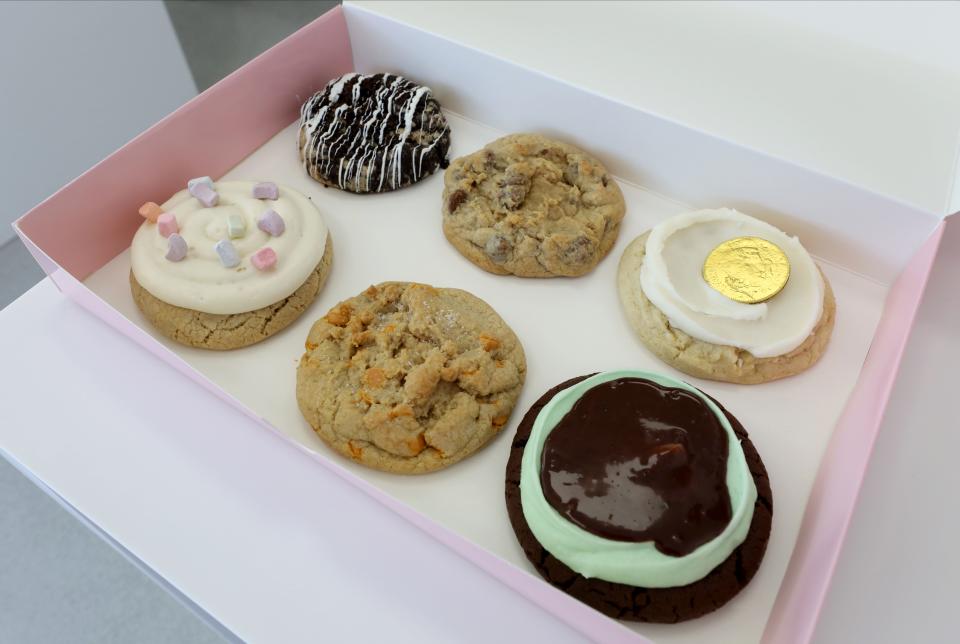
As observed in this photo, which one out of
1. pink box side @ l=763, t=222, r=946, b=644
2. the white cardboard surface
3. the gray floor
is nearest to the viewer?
pink box side @ l=763, t=222, r=946, b=644

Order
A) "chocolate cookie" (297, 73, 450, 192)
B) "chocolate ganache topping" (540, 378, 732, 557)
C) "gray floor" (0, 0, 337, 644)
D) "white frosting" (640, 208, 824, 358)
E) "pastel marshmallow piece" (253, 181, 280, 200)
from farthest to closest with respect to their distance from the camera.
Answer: "gray floor" (0, 0, 337, 644)
"chocolate cookie" (297, 73, 450, 192)
"pastel marshmallow piece" (253, 181, 280, 200)
"white frosting" (640, 208, 824, 358)
"chocolate ganache topping" (540, 378, 732, 557)

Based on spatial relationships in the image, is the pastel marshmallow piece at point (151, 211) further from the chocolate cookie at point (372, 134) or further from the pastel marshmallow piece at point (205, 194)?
the chocolate cookie at point (372, 134)

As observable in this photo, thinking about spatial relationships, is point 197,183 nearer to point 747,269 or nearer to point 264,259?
point 264,259

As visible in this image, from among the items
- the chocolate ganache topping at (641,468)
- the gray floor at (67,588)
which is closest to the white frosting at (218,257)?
the chocolate ganache topping at (641,468)

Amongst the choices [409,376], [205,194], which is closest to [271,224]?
[205,194]

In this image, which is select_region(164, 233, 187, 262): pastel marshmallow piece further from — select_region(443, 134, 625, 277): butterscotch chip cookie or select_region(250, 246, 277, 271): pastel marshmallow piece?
select_region(443, 134, 625, 277): butterscotch chip cookie

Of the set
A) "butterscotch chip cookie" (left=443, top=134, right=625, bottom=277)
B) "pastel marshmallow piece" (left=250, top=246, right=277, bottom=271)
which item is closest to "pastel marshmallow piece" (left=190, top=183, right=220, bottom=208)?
"pastel marshmallow piece" (left=250, top=246, right=277, bottom=271)
